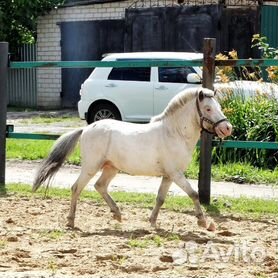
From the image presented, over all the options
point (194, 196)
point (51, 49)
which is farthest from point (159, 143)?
point (51, 49)

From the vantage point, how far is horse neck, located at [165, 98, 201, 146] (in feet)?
26.4

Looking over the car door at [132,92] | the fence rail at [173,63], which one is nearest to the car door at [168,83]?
the car door at [132,92]

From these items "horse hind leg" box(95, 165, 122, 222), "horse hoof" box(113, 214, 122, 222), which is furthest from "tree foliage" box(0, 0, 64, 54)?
"horse hoof" box(113, 214, 122, 222)

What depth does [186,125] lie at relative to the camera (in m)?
8.06

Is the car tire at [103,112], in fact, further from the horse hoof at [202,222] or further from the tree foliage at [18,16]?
the horse hoof at [202,222]

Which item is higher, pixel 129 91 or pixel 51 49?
pixel 51 49

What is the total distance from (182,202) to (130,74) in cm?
756

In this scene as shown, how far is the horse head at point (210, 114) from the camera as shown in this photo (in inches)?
307

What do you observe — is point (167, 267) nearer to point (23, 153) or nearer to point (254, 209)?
point (254, 209)

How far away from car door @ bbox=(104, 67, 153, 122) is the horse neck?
8.61 metres

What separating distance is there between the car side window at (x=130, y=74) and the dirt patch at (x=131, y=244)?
7.72 meters

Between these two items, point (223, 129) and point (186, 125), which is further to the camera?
point (186, 125)

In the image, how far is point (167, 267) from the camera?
620 centimetres

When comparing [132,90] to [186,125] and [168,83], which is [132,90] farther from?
[186,125]
